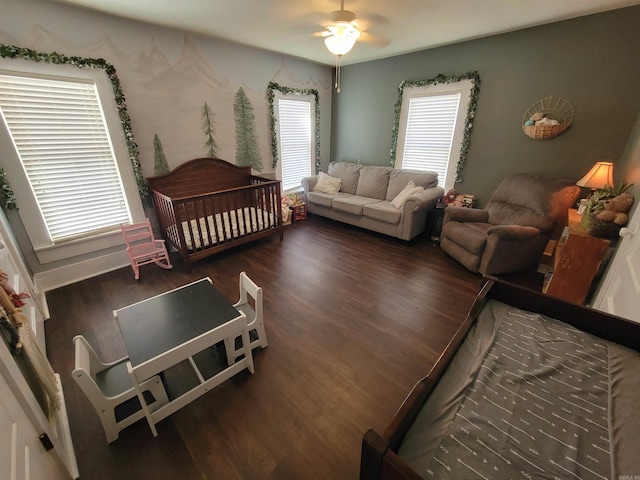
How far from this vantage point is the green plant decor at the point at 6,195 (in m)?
2.26

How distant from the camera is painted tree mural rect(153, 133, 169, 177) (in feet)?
10.3

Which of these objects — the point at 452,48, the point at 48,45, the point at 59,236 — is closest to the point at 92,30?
the point at 48,45

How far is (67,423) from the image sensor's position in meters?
1.44

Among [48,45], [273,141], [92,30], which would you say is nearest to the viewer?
[48,45]

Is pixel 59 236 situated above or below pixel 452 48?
below

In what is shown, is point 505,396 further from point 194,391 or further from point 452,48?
point 452,48

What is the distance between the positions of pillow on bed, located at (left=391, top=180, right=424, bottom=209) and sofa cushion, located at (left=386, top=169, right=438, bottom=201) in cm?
11

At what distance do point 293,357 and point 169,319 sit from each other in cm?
88

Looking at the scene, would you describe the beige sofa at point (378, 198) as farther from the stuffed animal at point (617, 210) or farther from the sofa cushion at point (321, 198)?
the stuffed animal at point (617, 210)

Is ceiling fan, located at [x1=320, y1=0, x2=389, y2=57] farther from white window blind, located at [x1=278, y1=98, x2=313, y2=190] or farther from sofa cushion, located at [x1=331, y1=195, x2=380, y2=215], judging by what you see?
white window blind, located at [x1=278, y1=98, x2=313, y2=190]

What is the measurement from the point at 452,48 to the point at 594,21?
139 cm

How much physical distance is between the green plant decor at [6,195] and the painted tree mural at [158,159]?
1.21 meters

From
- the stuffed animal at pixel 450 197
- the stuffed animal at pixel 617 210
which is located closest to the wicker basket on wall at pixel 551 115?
the stuffed animal at pixel 450 197

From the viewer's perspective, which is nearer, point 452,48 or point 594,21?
point 594,21
